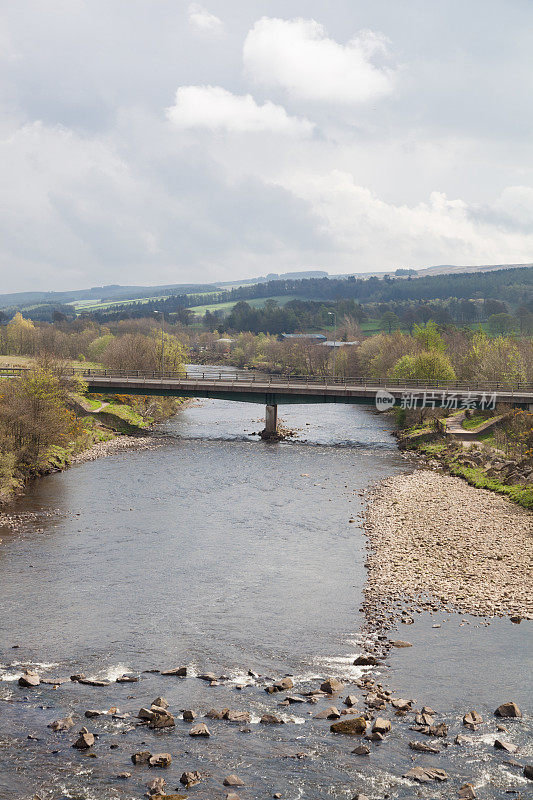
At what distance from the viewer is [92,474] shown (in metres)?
57.7

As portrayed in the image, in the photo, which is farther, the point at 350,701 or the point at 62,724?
the point at 350,701

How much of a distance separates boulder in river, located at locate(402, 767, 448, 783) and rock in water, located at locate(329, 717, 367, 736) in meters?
2.05

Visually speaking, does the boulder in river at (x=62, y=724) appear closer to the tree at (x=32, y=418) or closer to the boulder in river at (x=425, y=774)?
the boulder in river at (x=425, y=774)

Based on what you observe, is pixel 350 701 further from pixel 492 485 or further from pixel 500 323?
pixel 500 323

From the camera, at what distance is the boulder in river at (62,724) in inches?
787

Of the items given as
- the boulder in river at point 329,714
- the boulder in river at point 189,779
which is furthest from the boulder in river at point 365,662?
the boulder in river at point 189,779

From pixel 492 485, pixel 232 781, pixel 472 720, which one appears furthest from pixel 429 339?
pixel 232 781

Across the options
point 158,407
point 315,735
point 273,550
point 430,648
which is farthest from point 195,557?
point 158,407

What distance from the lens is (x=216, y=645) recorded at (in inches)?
997

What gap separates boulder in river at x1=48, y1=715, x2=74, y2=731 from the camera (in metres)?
20.0

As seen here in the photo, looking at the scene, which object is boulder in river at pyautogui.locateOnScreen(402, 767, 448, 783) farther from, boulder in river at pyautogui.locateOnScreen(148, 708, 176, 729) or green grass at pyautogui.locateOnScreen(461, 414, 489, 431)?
green grass at pyautogui.locateOnScreen(461, 414, 489, 431)

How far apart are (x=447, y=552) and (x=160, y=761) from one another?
2148cm
